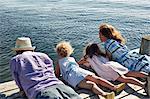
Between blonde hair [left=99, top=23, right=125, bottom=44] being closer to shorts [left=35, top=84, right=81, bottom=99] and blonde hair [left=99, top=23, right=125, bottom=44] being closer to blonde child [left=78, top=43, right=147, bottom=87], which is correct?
blonde child [left=78, top=43, right=147, bottom=87]

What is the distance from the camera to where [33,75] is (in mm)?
4812

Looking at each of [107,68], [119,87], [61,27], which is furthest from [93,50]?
[61,27]

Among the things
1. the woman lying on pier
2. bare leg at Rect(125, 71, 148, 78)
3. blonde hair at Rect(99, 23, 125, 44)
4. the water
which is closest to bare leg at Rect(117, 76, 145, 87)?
bare leg at Rect(125, 71, 148, 78)

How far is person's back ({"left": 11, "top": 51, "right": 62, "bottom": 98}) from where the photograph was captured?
4.76 m

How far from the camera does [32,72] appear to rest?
4.83 meters

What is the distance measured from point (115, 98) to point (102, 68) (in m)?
0.92

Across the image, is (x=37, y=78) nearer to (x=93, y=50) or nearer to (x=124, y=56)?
(x=93, y=50)

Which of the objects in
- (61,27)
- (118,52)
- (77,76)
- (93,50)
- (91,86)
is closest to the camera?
(91,86)

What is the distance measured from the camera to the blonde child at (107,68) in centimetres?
595

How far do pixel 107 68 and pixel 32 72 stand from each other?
180 centimetres

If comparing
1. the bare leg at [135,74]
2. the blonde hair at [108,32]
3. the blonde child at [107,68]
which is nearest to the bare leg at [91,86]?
the blonde child at [107,68]

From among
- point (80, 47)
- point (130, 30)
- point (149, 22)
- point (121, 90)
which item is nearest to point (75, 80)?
point (121, 90)

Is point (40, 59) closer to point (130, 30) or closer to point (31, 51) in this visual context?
point (31, 51)

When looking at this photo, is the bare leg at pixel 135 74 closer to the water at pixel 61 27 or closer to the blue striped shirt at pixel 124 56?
the blue striped shirt at pixel 124 56
